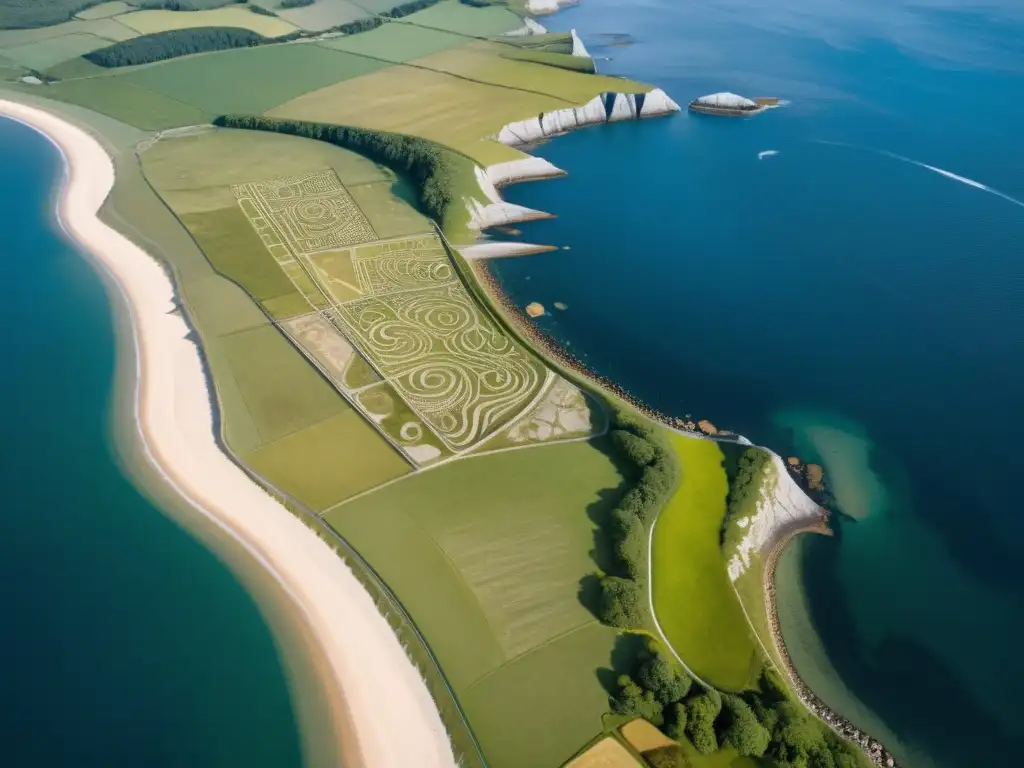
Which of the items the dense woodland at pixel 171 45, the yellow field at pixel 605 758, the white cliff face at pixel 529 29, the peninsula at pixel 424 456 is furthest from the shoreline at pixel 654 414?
the dense woodland at pixel 171 45

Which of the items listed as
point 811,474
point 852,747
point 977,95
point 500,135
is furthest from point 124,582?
point 977,95

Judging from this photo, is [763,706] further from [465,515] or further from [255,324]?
[255,324]

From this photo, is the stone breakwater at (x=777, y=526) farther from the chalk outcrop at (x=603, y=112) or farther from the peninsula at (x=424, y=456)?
the chalk outcrop at (x=603, y=112)

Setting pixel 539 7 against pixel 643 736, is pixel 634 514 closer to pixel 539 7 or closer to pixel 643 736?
pixel 643 736

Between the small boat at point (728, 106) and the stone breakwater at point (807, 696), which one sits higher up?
the small boat at point (728, 106)

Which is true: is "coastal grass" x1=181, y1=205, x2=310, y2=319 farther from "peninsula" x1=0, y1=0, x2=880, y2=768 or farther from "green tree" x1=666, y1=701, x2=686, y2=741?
"green tree" x1=666, y1=701, x2=686, y2=741

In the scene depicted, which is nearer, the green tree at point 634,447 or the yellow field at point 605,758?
the yellow field at point 605,758

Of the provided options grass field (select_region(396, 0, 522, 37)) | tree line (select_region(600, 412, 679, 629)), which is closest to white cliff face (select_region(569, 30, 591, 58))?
grass field (select_region(396, 0, 522, 37))
